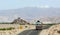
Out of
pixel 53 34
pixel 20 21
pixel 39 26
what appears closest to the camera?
pixel 53 34

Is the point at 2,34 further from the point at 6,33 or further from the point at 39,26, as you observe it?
the point at 39,26

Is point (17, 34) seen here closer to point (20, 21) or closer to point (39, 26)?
point (39, 26)

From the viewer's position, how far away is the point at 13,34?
6462cm

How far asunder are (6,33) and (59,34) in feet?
40.4

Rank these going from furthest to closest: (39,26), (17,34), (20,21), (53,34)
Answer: (20,21) → (39,26) → (17,34) → (53,34)

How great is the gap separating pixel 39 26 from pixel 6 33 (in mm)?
21387

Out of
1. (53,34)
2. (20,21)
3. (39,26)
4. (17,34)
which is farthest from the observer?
(20,21)

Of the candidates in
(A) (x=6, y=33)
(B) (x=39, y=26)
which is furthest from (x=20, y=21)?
(A) (x=6, y=33)

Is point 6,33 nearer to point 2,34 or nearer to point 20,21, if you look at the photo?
point 2,34

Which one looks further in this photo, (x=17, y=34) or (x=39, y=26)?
(x=39, y=26)

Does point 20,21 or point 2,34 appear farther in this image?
point 20,21

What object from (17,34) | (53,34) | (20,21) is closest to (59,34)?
(53,34)

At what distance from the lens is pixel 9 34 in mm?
65000

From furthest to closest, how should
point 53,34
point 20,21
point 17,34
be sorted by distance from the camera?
point 20,21, point 17,34, point 53,34
